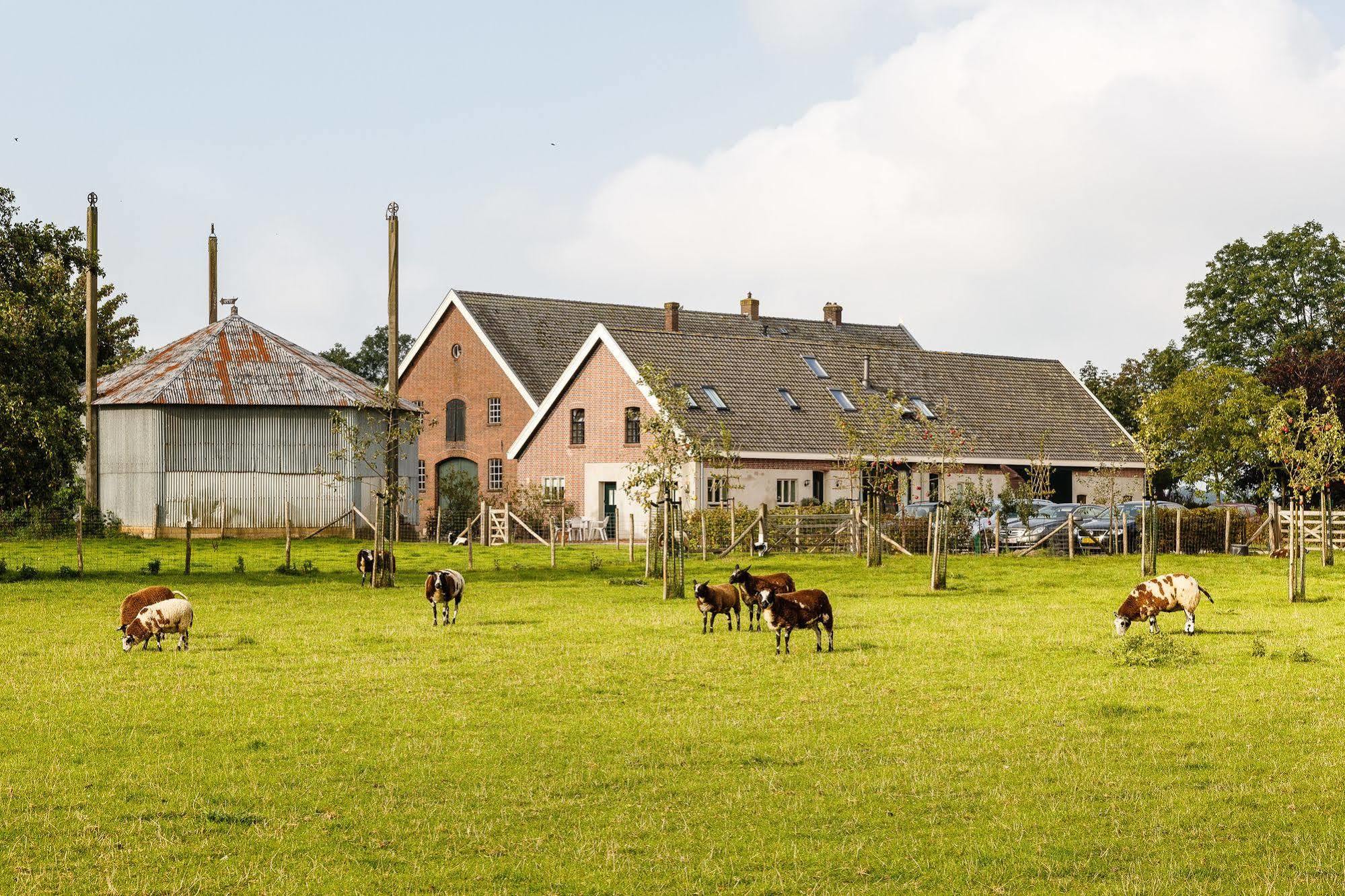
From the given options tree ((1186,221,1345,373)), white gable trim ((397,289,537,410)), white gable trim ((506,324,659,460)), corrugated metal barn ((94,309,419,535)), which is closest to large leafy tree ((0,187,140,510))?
corrugated metal barn ((94,309,419,535))

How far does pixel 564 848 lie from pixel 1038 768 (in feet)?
14.4

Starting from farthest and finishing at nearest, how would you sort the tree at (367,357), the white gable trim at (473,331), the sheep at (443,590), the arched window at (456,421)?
the tree at (367,357) < the arched window at (456,421) < the white gable trim at (473,331) < the sheep at (443,590)

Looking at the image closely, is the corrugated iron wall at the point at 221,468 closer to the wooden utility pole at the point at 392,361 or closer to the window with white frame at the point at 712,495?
the window with white frame at the point at 712,495

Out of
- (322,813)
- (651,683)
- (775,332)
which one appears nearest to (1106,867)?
(322,813)

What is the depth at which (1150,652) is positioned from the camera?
19516 millimetres

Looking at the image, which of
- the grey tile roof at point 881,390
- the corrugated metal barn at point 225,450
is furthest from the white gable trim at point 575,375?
the corrugated metal barn at point 225,450

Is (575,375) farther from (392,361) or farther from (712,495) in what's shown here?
(392,361)

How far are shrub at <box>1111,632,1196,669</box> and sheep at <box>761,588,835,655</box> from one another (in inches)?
144

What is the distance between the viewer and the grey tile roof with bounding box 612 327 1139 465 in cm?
5994

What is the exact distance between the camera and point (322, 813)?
10953mm

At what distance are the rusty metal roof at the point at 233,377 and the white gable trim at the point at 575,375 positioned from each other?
17.3 ft

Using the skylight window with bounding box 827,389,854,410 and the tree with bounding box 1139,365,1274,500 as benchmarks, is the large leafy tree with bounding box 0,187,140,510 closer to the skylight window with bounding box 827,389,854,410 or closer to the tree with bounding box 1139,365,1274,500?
the skylight window with bounding box 827,389,854,410

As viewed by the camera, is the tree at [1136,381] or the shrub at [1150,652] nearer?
the shrub at [1150,652]

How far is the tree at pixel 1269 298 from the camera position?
87.6m
